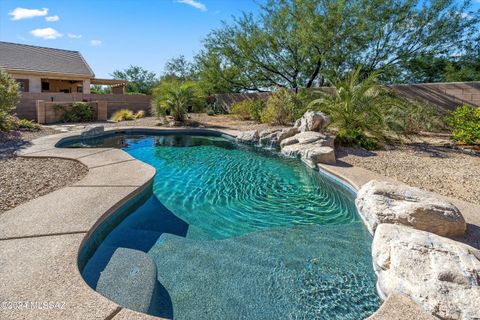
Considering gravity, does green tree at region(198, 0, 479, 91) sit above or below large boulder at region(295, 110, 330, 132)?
above

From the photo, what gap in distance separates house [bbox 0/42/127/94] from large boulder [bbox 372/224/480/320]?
821 inches

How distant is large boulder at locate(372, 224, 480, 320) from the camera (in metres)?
1.92

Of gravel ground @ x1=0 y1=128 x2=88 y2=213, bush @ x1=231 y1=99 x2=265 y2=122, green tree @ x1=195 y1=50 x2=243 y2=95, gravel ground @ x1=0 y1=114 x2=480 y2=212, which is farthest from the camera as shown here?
green tree @ x1=195 y1=50 x2=243 y2=95

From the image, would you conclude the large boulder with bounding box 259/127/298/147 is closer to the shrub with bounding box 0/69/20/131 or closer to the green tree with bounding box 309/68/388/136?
the green tree with bounding box 309/68/388/136

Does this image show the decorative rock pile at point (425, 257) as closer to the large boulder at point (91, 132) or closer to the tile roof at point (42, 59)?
the large boulder at point (91, 132)

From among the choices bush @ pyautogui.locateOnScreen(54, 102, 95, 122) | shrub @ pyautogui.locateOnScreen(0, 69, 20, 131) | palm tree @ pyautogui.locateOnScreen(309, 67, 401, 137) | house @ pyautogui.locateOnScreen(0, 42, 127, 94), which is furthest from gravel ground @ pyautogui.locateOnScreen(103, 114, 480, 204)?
house @ pyautogui.locateOnScreen(0, 42, 127, 94)

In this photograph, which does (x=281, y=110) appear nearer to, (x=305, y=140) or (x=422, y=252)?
(x=305, y=140)

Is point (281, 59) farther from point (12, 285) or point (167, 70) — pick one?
point (167, 70)

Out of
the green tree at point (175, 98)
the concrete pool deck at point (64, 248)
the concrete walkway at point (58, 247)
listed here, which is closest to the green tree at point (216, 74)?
the green tree at point (175, 98)

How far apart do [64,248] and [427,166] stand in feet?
20.7

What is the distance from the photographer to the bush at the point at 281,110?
11930 mm

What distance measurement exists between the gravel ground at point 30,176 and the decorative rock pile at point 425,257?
4192 mm

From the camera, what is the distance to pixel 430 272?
2164 mm

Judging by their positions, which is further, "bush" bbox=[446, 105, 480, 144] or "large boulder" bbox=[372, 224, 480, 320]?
"bush" bbox=[446, 105, 480, 144]
